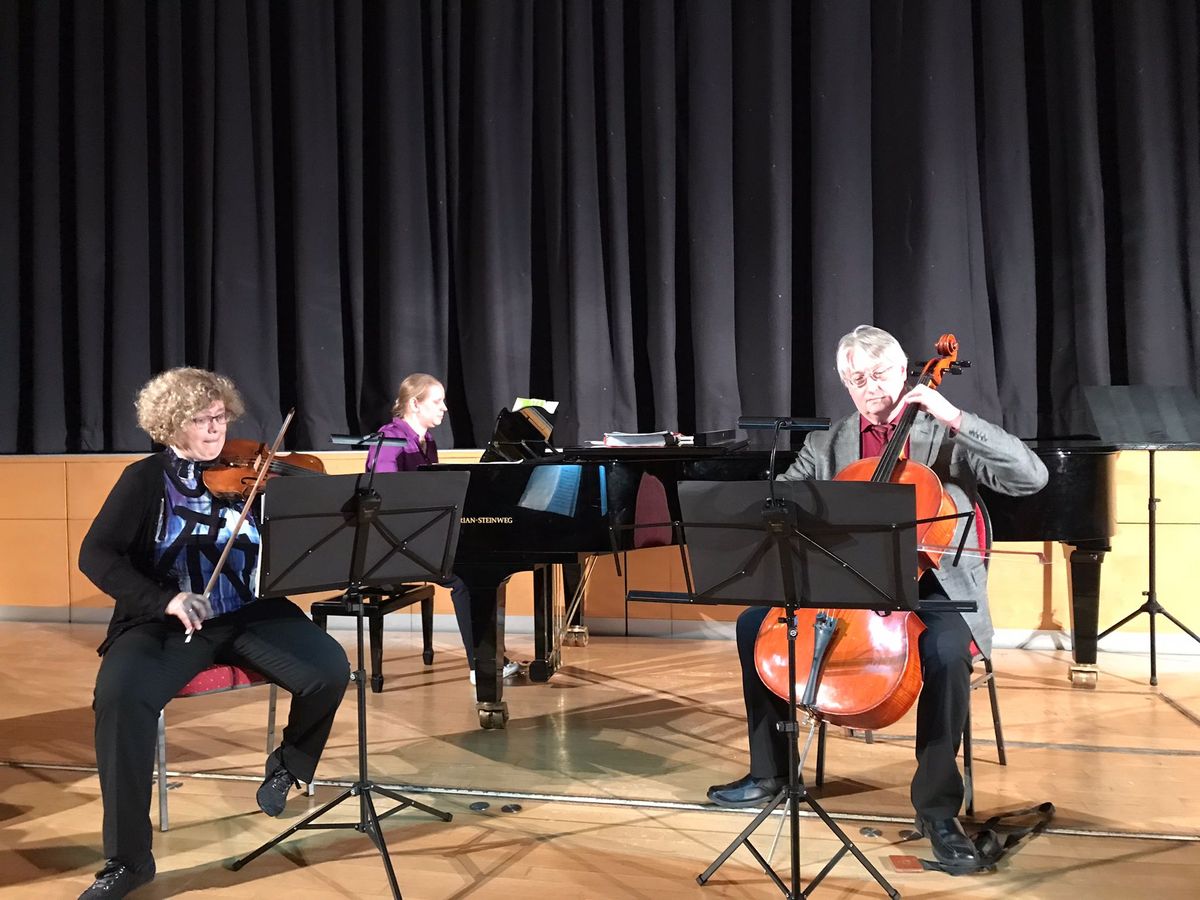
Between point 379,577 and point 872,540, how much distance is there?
1068 mm

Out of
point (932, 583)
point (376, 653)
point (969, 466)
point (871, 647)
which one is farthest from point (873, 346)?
point (376, 653)

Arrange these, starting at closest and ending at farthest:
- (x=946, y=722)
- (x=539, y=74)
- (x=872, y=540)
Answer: (x=872, y=540) < (x=946, y=722) < (x=539, y=74)

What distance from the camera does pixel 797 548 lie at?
2088mm

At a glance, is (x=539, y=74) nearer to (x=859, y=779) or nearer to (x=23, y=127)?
(x=23, y=127)

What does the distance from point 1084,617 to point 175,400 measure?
3121mm

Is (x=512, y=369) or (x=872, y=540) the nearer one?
(x=872, y=540)

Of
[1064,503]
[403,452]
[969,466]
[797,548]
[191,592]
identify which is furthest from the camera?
[403,452]

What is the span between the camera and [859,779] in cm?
294

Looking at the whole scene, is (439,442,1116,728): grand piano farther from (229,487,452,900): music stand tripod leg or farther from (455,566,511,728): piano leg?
(229,487,452,900): music stand tripod leg

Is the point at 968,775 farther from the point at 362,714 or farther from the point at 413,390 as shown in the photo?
the point at 413,390

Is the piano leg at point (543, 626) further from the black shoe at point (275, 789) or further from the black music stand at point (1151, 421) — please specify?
the black music stand at point (1151, 421)

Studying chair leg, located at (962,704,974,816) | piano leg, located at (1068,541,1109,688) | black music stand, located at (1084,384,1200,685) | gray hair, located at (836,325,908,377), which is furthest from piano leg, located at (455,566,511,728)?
black music stand, located at (1084,384,1200,685)

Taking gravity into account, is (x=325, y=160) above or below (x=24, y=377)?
above

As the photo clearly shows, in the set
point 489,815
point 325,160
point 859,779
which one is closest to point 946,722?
point 859,779
